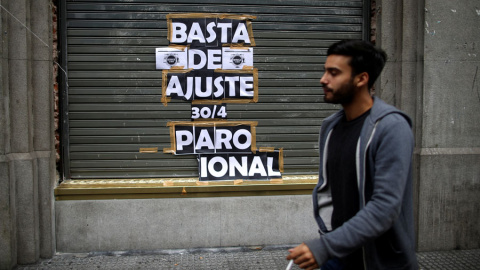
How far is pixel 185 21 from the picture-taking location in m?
5.03

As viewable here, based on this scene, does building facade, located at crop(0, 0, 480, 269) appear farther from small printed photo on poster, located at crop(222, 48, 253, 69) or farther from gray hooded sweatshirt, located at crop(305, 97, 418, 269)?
gray hooded sweatshirt, located at crop(305, 97, 418, 269)

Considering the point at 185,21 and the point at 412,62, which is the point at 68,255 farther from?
the point at 412,62

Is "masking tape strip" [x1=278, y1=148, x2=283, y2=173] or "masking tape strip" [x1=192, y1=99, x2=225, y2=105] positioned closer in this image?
"masking tape strip" [x1=192, y1=99, x2=225, y2=105]

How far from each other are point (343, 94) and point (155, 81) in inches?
134

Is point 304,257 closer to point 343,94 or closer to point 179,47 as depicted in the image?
point 343,94

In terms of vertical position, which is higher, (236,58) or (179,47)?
(179,47)

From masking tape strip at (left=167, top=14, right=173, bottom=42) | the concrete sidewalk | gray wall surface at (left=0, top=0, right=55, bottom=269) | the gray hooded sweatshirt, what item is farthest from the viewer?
masking tape strip at (left=167, top=14, right=173, bottom=42)

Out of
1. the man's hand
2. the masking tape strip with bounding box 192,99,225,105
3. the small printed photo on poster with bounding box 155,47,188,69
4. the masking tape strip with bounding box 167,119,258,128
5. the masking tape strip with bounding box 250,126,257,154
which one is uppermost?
the small printed photo on poster with bounding box 155,47,188,69

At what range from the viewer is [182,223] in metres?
4.99

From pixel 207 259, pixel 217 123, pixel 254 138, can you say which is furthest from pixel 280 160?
pixel 207 259

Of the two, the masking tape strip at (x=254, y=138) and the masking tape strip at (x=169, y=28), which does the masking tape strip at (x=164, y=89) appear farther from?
the masking tape strip at (x=254, y=138)

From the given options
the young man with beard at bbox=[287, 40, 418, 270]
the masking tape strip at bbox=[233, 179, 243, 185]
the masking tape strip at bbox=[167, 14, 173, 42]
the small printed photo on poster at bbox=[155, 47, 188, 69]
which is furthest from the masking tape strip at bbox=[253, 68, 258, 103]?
the young man with beard at bbox=[287, 40, 418, 270]

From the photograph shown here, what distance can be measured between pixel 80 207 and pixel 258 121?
247cm

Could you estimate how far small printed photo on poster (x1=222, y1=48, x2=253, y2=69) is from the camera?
5.13 metres
